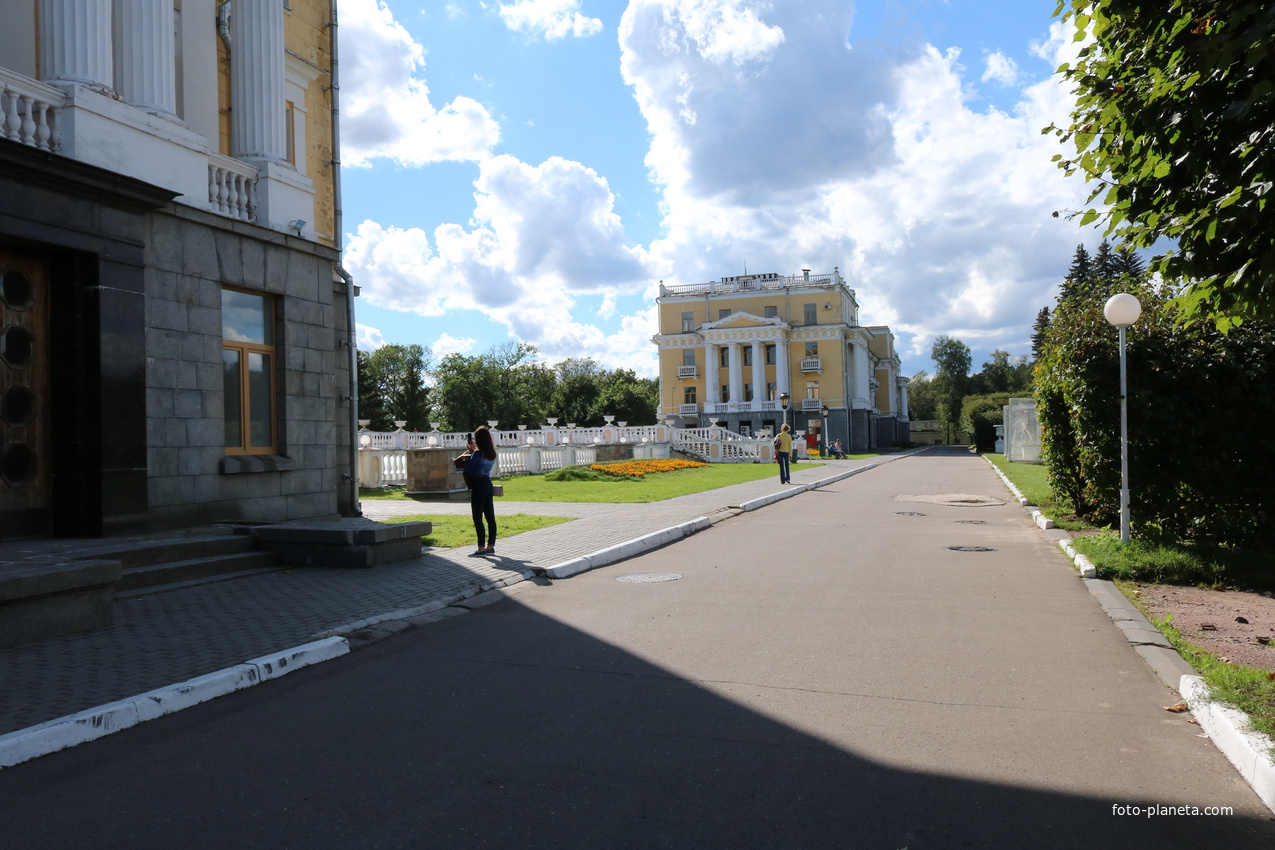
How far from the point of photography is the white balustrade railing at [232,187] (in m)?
11.7

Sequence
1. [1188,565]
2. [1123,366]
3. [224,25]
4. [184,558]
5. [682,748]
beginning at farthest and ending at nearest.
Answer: [224,25]
[1123,366]
[184,558]
[1188,565]
[682,748]

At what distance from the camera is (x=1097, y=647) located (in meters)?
6.50

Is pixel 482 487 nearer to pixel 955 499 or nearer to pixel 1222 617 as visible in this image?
pixel 1222 617

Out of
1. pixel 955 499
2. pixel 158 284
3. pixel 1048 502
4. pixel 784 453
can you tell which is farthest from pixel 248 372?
pixel 784 453

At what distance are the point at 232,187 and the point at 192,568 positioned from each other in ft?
18.6

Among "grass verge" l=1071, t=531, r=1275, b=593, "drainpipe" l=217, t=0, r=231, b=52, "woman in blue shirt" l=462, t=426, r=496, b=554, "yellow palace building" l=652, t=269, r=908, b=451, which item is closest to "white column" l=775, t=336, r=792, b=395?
"yellow palace building" l=652, t=269, r=908, b=451

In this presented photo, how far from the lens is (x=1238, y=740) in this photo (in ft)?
13.7

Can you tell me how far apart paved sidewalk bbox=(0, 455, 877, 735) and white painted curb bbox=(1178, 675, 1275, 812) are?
602cm

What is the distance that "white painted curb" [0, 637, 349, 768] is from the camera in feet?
14.6

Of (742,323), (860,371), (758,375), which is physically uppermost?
(742,323)

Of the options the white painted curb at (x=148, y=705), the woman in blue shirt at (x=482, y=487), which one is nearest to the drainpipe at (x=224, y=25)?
the woman in blue shirt at (x=482, y=487)

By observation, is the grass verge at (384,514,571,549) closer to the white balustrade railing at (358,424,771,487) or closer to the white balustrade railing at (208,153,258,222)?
the white balustrade railing at (208,153,258,222)

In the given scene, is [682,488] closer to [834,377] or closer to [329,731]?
[329,731]

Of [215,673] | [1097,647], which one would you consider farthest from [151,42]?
[1097,647]
